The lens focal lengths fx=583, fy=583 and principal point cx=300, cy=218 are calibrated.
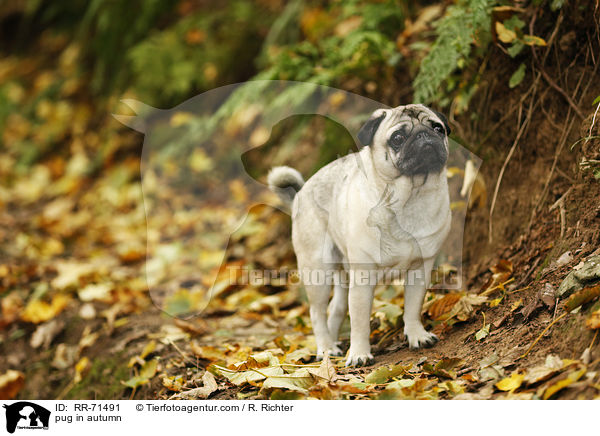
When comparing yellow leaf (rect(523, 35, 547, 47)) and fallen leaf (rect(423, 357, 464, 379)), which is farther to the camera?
yellow leaf (rect(523, 35, 547, 47))

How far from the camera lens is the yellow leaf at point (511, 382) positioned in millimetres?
2168

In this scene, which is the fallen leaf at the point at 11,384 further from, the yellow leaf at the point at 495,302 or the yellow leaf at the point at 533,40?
the yellow leaf at the point at 533,40

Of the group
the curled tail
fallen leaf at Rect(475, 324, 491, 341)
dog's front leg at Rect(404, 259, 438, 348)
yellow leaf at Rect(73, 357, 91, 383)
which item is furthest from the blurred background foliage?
yellow leaf at Rect(73, 357, 91, 383)

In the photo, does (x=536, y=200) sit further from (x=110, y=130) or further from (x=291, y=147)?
(x=110, y=130)

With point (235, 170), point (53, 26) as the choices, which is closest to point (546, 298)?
point (235, 170)

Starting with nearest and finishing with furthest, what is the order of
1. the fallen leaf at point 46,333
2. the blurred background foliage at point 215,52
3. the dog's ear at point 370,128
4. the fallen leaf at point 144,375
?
the dog's ear at point 370,128, the fallen leaf at point 144,375, the blurred background foliage at point 215,52, the fallen leaf at point 46,333

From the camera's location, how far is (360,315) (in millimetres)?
2729

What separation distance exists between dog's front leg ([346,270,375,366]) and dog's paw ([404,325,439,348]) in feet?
0.69

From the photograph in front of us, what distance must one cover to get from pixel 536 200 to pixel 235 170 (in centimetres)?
386

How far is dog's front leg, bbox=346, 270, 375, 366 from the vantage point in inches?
106

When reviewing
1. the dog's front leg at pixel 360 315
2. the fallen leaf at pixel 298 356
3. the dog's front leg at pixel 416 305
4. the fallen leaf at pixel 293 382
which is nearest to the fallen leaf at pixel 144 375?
the fallen leaf at pixel 298 356

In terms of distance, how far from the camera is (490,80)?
3379 millimetres

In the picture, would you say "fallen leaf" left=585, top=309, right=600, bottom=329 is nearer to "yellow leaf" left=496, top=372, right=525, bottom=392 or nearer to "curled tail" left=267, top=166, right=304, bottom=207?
"yellow leaf" left=496, top=372, right=525, bottom=392

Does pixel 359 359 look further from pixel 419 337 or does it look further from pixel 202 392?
pixel 202 392
